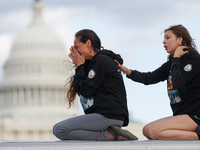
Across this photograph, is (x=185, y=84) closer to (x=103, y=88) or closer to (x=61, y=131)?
(x=103, y=88)

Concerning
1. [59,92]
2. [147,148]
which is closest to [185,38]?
[147,148]

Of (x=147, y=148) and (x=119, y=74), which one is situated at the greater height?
(x=119, y=74)

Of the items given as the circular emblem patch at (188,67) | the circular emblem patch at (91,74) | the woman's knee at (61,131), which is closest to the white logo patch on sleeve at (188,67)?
the circular emblem patch at (188,67)

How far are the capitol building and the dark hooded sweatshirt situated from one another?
85.5 meters

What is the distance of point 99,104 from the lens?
7.82 m

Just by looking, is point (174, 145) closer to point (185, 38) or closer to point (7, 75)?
point (185, 38)

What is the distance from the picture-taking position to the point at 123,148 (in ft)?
22.0

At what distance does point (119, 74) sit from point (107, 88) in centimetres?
36

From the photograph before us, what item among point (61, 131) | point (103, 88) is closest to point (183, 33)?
point (103, 88)

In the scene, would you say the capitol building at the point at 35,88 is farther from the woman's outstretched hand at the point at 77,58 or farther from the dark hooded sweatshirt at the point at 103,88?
the dark hooded sweatshirt at the point at 103,88

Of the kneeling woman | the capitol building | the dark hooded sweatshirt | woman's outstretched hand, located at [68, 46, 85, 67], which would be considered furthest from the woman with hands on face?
the capitol building

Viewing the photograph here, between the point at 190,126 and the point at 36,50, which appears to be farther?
the point at 36,50

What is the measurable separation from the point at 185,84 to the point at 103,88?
1.22 metres

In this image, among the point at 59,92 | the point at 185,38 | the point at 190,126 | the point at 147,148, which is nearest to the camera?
the point at 147,148
